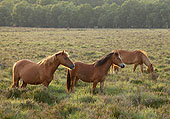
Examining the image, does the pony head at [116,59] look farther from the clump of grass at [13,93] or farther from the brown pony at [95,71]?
the clump of grass at [13,93]

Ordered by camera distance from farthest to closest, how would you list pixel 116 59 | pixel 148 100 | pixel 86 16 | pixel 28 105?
pixel 86 16
pixel 116 59
pixel 148 100
pixel 28 105

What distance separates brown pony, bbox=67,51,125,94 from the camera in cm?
676

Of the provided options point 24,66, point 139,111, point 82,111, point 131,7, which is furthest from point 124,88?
→ point 131,7

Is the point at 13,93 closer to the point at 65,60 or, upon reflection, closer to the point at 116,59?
the point at 65,60

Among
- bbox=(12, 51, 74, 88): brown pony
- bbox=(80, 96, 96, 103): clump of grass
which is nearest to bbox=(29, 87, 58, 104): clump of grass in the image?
bbox=(12, 51, 74, 88): brown pony

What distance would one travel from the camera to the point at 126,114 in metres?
4.66

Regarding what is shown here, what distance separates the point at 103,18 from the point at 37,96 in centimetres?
7297

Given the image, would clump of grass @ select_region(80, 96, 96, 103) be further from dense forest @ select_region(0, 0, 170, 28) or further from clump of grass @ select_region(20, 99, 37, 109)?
dense forest @ select_region(0, 0, 170, 28)

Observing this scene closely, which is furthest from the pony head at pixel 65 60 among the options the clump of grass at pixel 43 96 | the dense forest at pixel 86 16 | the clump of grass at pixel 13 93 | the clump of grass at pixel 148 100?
the dense forest at pixel 86 16

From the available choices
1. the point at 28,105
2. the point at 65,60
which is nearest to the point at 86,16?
the point at 65,60

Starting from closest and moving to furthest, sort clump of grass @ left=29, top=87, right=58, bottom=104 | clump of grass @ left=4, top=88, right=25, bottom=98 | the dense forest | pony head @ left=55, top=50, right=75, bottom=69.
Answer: clump of grass @ left=29, top=87, right=58, bottom=104 → clump of grass @ left=4, top=88, right=25, bottom=98 → pony head @ left=55, top=50, right=75, bottom=69 → the dense forest

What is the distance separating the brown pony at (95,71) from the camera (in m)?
6.76

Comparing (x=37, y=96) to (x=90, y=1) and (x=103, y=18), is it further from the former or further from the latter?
(x=90, y=1)

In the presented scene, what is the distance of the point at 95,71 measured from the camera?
686cm
